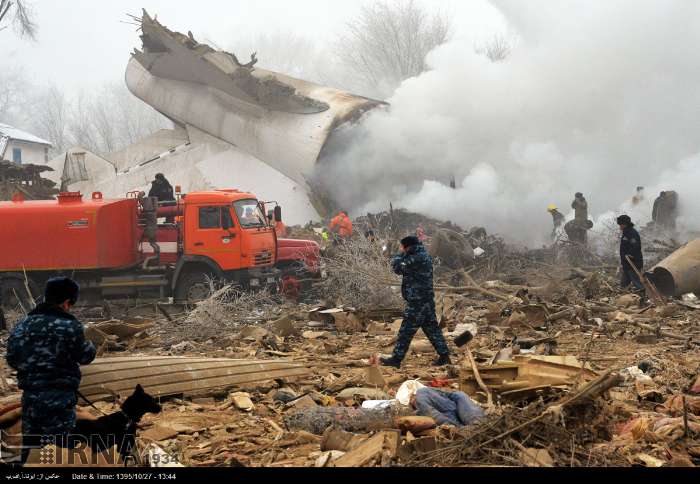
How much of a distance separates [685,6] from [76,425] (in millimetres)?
21367

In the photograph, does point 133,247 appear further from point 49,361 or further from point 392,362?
point 49,361

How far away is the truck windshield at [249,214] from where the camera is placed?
1424cm

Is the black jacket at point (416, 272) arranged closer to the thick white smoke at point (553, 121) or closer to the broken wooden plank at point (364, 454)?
the broken wooden plank at point (364, 454)

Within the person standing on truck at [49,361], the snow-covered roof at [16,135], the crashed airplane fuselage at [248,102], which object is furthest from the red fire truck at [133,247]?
the snow-covered roof at [16,135]

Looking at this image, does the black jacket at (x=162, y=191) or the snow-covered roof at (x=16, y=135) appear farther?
the snow-covered roof at (x=16, y=135)

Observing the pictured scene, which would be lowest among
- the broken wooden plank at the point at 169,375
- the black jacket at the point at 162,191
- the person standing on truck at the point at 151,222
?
the broken wooden plank at the point at 169,375

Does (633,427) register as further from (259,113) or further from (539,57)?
(259,113)

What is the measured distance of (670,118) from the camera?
23.1 metres

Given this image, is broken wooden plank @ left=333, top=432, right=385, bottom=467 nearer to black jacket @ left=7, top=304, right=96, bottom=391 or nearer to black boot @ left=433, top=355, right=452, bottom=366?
black jacket @ left=7, top=304, right=96, bottom=391

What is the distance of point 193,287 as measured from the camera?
551 inches

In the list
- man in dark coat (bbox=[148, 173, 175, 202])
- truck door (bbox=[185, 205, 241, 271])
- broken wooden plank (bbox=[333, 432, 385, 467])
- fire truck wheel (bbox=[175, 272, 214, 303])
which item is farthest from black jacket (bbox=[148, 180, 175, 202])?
broken wooden plank (bbox=[333, 432, 385, 467])

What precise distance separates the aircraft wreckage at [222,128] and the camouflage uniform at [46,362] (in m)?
19.6

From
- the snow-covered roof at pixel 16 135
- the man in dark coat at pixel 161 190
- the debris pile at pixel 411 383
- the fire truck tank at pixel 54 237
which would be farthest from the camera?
the snow-covered roof at pixel 16 135

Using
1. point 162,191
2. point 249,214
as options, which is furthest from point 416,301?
point 162,191
